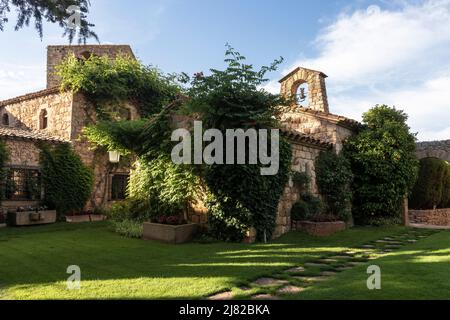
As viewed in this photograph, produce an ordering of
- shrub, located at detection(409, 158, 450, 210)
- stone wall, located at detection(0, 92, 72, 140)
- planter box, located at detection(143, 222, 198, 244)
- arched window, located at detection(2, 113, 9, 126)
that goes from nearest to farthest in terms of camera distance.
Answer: planter box, located at detection(143, 222, 198, 244)
shrub, located at detection(409, 158, 450, 210)
stone wall, located at detection(0, 92, 72, 140)
arched window, located at detection(2, 113, 9, 126)

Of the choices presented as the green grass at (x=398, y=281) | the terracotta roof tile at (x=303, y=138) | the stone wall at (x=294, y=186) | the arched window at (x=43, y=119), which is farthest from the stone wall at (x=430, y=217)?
the arched window at (x=43, y=119)

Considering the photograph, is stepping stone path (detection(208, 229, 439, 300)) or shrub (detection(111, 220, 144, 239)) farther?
shrub (detection(111, 220, 144, 239))

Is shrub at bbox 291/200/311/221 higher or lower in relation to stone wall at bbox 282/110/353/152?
lower

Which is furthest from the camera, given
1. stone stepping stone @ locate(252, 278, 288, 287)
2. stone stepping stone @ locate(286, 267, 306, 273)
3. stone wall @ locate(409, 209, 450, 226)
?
stone wall @ locate(409, 209, 450, 226)

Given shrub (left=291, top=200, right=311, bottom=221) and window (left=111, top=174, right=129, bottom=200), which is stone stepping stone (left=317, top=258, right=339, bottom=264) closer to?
shrub (left=291, top=200, right=311, bottom=221)

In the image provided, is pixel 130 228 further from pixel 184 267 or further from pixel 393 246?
pixel 393 246

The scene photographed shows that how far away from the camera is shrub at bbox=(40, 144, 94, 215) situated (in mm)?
14102

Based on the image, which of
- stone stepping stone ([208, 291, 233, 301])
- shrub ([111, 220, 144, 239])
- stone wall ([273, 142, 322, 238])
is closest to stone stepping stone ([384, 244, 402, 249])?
stone wall ([273, 142, 322, 238])

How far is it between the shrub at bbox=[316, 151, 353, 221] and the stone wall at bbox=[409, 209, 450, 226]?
17.1 feet

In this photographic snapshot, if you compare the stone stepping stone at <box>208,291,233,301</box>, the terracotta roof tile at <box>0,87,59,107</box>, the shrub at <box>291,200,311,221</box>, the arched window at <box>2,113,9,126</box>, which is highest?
the terracotta roof tile at <box>0,87,59,107</box>

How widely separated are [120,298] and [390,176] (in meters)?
10.7

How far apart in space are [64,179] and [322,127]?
422 inches

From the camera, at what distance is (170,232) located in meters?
8.73
